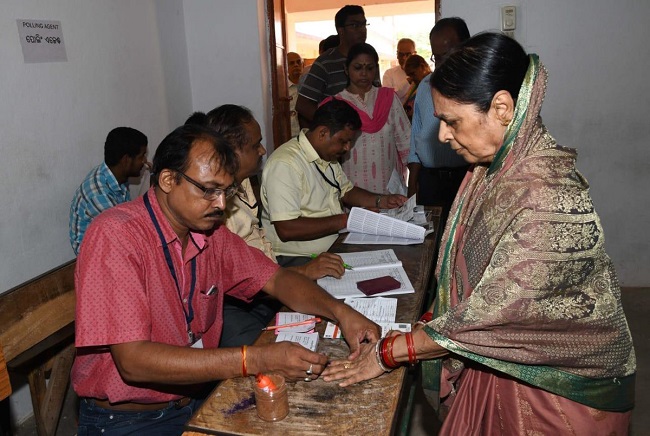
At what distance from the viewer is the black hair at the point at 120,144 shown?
11.0 ft

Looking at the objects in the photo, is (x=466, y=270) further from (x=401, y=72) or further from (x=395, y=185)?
(x=401, y=72)

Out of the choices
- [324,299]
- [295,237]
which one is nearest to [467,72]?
[324,299]

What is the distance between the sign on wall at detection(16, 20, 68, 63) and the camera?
2.87m

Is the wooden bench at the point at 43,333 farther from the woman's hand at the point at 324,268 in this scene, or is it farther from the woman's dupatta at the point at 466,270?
the woman's dupatta at the point at 466,270

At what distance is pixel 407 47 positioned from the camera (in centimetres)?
737

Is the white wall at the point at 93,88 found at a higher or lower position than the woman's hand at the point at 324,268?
higher

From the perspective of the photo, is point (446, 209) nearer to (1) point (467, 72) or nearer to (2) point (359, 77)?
(2) point (359, 77)

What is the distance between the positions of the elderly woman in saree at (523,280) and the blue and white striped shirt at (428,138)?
2.29 meters

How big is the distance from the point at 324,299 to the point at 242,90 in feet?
11.0

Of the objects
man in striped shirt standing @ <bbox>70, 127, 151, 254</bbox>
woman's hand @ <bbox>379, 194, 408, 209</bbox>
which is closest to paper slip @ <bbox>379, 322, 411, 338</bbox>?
woman's hand @ <bbox>379, 194, 408, 209</bbox>

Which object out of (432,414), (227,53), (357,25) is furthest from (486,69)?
(227,53)

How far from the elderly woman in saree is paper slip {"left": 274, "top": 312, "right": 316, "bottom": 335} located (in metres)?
0.31

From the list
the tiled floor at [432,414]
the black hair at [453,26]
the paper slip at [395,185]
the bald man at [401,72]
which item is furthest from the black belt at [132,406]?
the bald man at [401,72]

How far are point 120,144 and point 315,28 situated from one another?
419 inches
